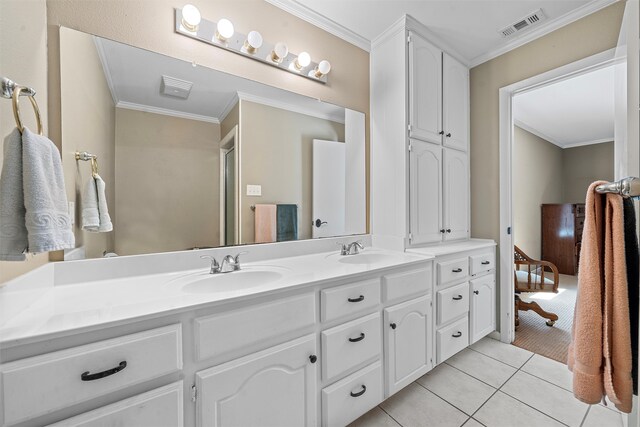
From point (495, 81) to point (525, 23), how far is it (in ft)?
1.41

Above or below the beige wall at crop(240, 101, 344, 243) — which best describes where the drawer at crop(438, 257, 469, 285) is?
below

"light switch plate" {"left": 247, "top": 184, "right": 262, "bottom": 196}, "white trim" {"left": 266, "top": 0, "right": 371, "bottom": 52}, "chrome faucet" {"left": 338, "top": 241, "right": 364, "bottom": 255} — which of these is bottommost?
"chrome faucet" {"left": 338, "top": 241, "right": 364, "bottom": 255}

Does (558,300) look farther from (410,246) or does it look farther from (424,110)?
(424,110)

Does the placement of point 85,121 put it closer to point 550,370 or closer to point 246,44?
point 246,44

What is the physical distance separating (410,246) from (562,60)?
5.74 ft

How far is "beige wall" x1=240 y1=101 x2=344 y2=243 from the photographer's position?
1.54m

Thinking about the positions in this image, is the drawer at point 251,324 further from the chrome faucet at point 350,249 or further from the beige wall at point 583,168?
the beige wall at point 583,168

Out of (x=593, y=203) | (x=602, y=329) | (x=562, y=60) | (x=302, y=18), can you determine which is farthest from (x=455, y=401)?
(x=302, y=18)

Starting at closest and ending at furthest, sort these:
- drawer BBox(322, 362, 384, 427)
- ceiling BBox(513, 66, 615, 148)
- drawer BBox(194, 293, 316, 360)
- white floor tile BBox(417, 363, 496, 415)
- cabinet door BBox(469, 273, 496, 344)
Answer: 1. drawer BBox(194, 293, 316, 360)
2. drawer BBox(322, 362, 384, 427)
3. white floor tile BBox(417, 363, 496, 415)
4. cabinet door BBox(469, 273, 496, 344)
5. ceiling BBox(513, 66, 615, 148)

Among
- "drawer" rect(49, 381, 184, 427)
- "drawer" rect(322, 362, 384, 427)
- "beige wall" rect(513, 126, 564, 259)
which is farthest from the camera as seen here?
"beige wall" rect(513, 126, 564, 259)

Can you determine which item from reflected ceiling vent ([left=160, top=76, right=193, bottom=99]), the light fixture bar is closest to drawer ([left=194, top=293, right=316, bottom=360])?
reflected ceiling vent ([left=160, top=76, right=193, bottom=99])

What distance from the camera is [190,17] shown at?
131 cm

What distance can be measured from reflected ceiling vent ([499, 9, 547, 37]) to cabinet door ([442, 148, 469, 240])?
0.92 metres

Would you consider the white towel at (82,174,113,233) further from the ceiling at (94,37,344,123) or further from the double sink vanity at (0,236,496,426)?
the ceiling at (94,37,344,123)
